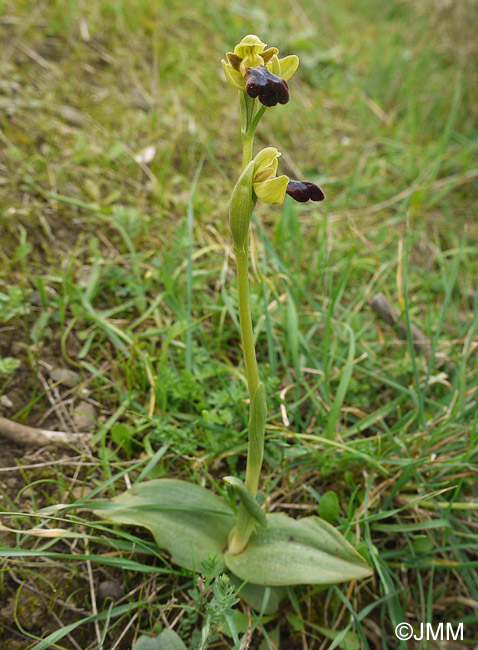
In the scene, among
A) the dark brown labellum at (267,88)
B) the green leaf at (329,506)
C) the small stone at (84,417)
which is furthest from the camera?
the small stone at (84,417)

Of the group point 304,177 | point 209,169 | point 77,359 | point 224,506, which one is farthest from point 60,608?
point 304,177

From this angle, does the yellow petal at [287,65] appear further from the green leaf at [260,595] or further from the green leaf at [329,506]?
the green leaf at [260,595]

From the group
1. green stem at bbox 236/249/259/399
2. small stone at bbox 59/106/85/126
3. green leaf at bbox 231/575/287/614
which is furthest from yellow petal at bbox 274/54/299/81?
small stone at bbox 59/106/85/126

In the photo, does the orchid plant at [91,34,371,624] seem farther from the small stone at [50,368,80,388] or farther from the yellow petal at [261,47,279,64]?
the small stone at [50,368,80,388]

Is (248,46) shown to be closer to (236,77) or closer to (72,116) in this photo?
(236,77)

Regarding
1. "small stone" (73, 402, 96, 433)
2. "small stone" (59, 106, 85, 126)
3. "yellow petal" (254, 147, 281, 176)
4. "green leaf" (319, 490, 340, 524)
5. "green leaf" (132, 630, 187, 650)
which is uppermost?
"yellow petal" (254, 147, 281, 176)

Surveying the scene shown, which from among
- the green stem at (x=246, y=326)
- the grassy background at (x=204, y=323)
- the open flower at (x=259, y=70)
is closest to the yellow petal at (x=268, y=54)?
the open flower at (x=259, y=70)
